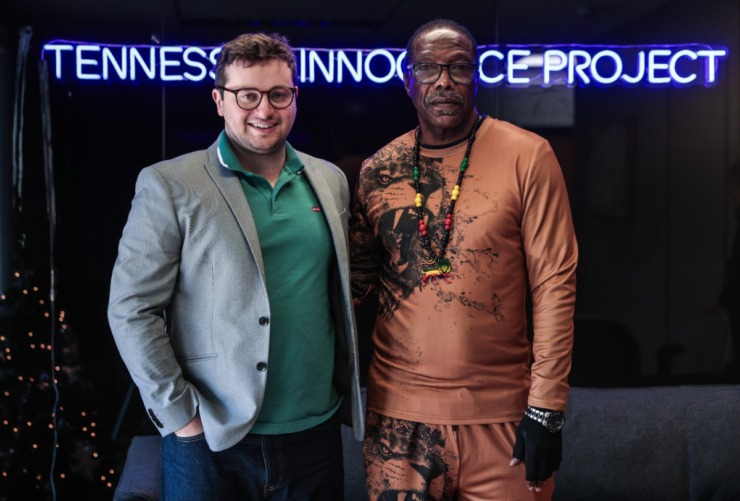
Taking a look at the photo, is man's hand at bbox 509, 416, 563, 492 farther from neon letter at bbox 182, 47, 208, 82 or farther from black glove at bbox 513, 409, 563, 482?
neon letter at bbox 182, 47, 208, 82

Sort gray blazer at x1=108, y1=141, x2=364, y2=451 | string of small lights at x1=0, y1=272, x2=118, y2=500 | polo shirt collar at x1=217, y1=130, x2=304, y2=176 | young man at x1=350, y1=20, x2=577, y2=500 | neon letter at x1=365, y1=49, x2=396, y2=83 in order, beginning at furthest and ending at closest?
1. neon letter at x1=365, y1=49, x2=396, y2=83
2. string of small lights at x1=0, y1=272, x2=118, y2=500
3. young man at x1=350, y1=20, x2=577, y2=500
4. polo shirt collar at x1=217, y1=130, x2=304, y2=176
5. gray blazer at x1=108, y1=141, x2=364, y2=451

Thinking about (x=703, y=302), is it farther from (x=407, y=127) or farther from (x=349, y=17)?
(x=349, y=17)

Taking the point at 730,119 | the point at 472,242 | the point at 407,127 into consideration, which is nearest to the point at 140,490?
the point at 472,242

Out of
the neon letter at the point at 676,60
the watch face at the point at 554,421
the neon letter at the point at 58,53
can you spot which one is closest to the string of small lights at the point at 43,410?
the neon letter at the point at 58,53

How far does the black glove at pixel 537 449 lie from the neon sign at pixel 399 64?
7.10 feet

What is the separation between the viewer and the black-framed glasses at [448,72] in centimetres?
233

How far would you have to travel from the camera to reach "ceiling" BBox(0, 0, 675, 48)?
13.4 ft

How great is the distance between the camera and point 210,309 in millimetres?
2105

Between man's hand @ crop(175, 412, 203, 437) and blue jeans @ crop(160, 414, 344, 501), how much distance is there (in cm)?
1

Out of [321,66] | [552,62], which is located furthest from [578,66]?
[321,66]

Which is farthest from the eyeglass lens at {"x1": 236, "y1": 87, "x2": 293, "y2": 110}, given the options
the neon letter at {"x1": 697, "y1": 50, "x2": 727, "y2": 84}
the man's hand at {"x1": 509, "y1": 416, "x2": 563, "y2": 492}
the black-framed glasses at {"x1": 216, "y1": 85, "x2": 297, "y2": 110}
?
the neon letter at {"x1": 697, "y1": 50, "x2": 727, "y2": 84}

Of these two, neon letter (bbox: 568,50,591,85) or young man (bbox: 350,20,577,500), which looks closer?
young man (bbox: 350,20,577,500)

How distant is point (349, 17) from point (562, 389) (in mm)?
2526

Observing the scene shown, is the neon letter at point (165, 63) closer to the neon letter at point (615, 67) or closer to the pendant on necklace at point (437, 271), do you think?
the neon letter at point (615, 67)
